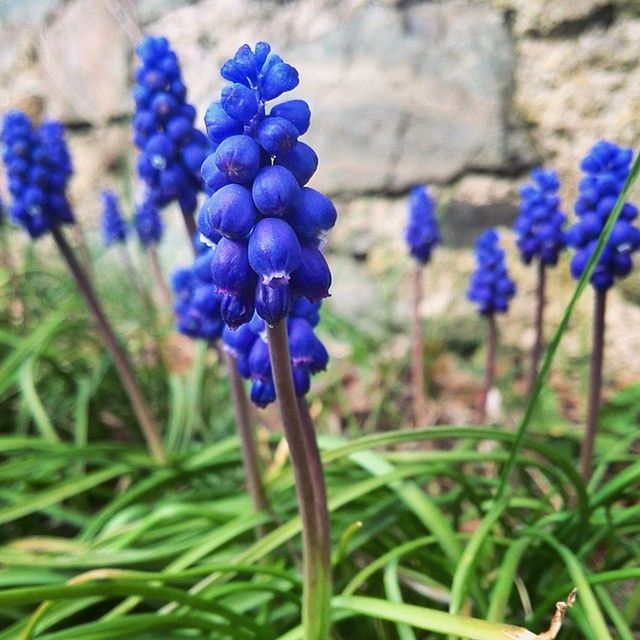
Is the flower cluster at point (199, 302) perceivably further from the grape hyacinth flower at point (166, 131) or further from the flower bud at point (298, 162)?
the flower bud at point (298, 162)

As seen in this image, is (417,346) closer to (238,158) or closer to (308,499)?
(308,499)

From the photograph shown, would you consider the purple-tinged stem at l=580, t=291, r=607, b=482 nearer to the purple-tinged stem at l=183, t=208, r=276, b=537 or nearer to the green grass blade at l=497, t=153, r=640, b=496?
the green grass blade at l=497, t=153, r=640, b=496

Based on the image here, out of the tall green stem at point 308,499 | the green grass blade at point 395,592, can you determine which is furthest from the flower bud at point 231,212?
the green grass blade at point 395,592

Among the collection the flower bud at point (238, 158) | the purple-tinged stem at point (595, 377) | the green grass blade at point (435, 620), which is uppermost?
the purple-tinged stem at point (595, 377)

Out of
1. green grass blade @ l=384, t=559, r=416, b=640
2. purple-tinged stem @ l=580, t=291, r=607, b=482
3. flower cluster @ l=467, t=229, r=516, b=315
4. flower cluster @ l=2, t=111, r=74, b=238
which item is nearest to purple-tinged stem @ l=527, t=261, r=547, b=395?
flower cluster @ l=467, t=229, r=516, b=315

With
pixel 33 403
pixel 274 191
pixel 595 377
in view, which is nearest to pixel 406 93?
pixel 595 377

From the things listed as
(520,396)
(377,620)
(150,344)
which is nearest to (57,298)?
(150,344)

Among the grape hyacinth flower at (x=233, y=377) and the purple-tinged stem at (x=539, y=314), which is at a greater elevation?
the purple-tinged stem at (x=539, y=314)
